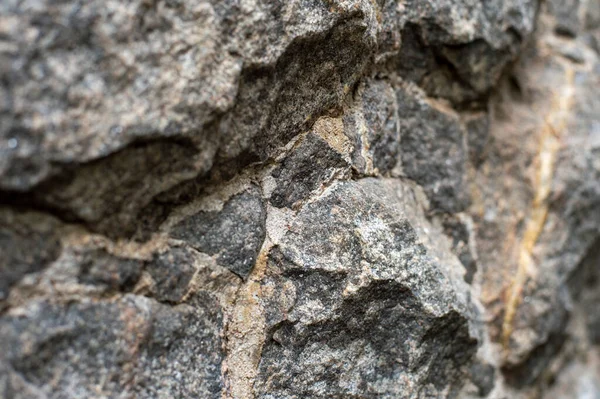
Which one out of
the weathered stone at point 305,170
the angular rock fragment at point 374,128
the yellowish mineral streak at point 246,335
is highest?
the angular rock fragment at point 374,128

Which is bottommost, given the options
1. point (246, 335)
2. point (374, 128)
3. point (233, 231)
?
point (246, 335)

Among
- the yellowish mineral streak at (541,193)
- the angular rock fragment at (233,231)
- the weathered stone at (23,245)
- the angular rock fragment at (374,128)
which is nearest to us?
the weathered stone at (23,245)

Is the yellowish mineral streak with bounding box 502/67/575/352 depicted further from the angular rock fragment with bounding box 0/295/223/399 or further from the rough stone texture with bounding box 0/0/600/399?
the angular rock fragment with bounding box 0/295/223/399

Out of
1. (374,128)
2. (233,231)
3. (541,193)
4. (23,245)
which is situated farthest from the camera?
(541,193)

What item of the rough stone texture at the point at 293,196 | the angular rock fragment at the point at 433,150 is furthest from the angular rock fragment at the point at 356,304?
the angular rock fragment at the point at 433,150

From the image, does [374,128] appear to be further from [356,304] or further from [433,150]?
[356,304]

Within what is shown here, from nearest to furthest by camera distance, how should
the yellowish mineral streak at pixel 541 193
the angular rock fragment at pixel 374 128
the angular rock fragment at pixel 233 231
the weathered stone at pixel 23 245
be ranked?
the weathered stone at pixel 23 245, the angular rock fragment at pixel 233 231, the angular rock fragment at pixel 374 128, the yellowish mineral streak at pixel 541 193

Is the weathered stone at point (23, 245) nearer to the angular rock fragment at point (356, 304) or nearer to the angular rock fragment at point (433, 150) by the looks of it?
the angular rock fragment at point (356, 304)

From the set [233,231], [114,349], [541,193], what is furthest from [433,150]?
[114,349]
